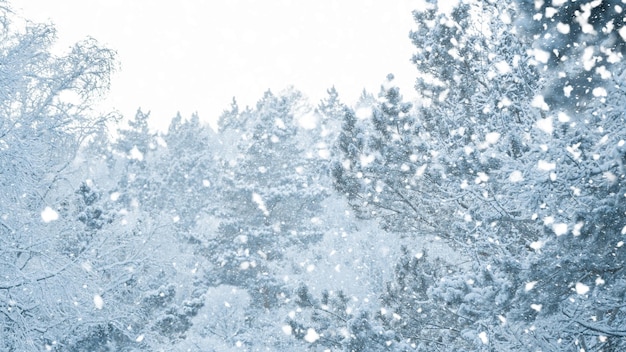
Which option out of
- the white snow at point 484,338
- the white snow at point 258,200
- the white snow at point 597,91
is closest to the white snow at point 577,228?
the white snow at point 597,91

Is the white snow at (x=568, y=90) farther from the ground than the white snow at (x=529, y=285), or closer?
farther from the ground

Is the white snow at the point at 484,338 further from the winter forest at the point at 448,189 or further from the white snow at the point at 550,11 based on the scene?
the white snow at the point at 550,11

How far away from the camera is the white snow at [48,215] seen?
5.66m

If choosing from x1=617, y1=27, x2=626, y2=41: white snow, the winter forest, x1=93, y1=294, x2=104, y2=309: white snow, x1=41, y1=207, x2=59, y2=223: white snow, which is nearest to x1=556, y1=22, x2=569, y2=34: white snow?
the winter forest

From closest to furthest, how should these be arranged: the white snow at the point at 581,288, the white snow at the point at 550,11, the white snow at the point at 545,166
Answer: the white snow at the point at 545,166
the white snow at the point at 581,288
the white snow at the point at 550,11

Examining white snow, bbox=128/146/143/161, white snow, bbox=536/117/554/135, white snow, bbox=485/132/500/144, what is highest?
white snow, bbox=128/146/143/161

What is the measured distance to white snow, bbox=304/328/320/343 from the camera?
8.61 metres

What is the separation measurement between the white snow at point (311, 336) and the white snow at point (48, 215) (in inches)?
188

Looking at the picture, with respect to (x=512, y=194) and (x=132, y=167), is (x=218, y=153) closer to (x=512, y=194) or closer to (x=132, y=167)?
(x=132, y=167)

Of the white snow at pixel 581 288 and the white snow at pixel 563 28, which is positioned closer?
the white snow at pixel 581 288

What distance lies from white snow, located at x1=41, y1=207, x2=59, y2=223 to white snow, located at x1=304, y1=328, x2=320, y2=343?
4776 mm

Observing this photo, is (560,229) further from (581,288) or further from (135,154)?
(135,154)

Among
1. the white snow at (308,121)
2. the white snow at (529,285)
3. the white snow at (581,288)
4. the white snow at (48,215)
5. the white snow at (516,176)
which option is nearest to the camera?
the white snow at (581,288)

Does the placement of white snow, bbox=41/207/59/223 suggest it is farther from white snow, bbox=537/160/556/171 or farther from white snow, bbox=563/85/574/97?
white snow, bbox=563/85/574/97
